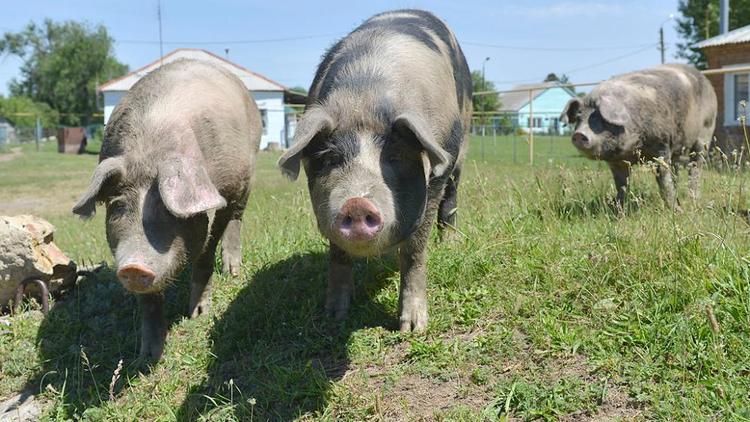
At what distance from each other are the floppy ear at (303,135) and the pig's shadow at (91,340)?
5.44 ft

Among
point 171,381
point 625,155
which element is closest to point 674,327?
point 171,381

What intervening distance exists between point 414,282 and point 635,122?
3669 mm

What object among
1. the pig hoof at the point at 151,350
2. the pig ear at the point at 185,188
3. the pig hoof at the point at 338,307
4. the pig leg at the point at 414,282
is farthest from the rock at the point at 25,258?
the pig leg at the point at 414,282

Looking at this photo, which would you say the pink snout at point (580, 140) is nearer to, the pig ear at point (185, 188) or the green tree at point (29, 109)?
the pig ear at point (185, 188)

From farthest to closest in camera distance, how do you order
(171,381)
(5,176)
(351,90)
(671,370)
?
(5,176), (171,381), (351,90), (671,370)

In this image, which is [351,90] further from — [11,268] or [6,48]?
[6,48]

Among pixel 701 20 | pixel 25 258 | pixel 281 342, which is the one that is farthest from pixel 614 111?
pixel 701 20

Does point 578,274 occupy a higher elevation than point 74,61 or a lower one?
lower

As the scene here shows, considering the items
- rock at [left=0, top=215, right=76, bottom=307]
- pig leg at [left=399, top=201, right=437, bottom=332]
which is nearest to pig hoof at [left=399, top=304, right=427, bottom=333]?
pig leg at [left=399, top=201, right=437, bottom=332]

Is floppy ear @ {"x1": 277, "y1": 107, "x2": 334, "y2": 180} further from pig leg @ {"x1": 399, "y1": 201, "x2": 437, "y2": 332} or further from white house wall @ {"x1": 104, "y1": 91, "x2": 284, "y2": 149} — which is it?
white house wall @ {"x1": 104, "y1": 91, "x2": 284, "y2": 149}

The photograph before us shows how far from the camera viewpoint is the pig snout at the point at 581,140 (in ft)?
21.8

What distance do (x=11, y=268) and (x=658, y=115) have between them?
5.93 meters

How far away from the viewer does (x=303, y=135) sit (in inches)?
133

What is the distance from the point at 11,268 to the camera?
4996 mm
